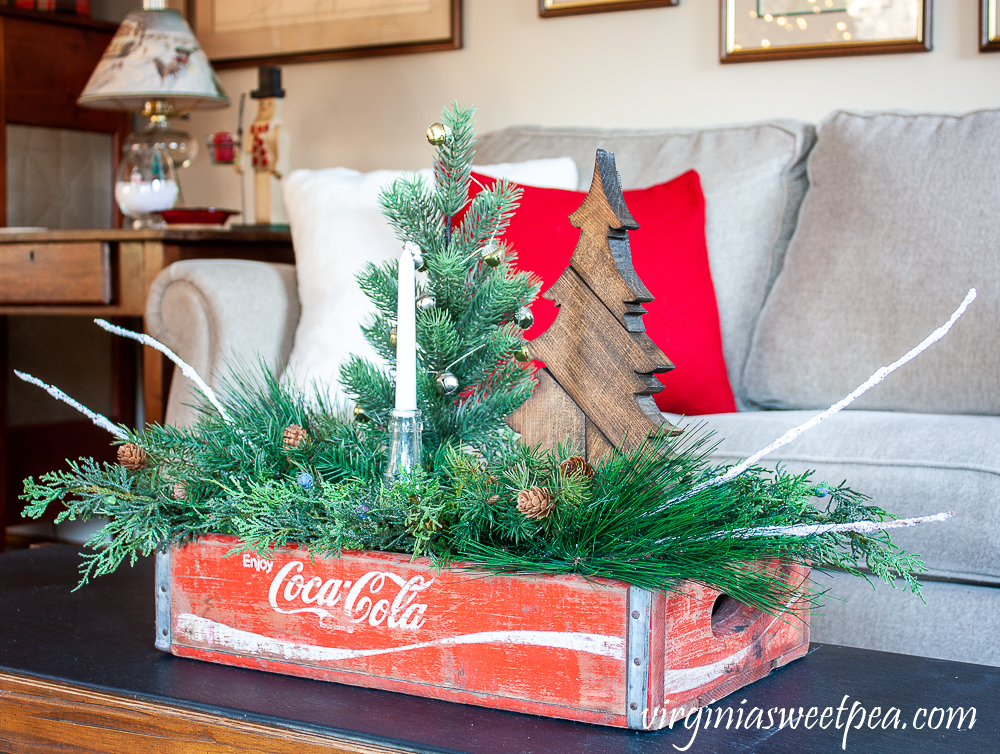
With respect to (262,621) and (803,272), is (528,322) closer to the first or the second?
(262,621)

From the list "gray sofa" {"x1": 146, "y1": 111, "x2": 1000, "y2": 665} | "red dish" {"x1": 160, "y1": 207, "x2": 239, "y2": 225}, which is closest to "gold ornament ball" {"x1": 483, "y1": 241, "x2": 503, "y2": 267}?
"gray sofa" {"x1": 146, "y1": 111, "x2": 1000, "y2": 665}

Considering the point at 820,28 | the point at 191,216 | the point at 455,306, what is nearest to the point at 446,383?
the point at 455,306

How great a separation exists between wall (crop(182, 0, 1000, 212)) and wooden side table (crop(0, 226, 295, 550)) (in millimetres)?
587

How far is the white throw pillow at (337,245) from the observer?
1.60 metres

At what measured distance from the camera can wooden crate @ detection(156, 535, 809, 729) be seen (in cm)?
59

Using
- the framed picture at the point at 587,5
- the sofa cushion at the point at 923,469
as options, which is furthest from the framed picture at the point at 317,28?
the sofa cushion at the point at 923,469

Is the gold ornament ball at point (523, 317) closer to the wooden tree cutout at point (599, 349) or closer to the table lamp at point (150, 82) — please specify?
the wooden tree cutout at point (599, 349)

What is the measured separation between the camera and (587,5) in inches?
90.7

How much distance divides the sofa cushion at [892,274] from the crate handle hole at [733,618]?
0.92 metres

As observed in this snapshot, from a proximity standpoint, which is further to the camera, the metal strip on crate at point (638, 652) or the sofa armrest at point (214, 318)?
the sofa armrest at point (214, 318)

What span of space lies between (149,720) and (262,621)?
0.10m

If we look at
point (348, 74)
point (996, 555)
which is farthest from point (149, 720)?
point (348, 74)

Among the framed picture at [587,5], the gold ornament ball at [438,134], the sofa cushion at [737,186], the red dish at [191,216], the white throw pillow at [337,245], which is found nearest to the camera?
the gold ornament ball at [438,134]

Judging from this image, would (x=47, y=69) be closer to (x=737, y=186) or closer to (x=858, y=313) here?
(x=737, y=186)
